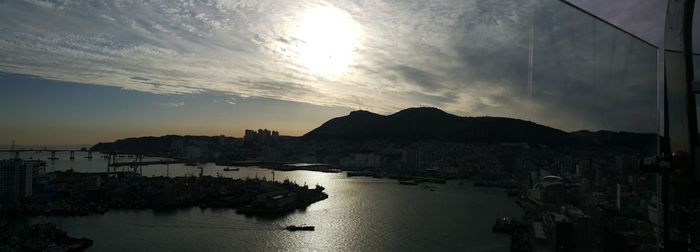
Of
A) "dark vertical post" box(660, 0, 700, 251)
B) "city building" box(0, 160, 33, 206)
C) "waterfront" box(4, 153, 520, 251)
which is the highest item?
"dark vertical post" box(660, 0, 700, 251)

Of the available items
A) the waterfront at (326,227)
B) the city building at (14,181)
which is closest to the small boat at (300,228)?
the waterfront at (326,227)

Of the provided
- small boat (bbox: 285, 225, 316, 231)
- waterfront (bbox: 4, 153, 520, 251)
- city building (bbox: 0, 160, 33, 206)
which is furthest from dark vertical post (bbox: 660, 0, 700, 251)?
city building (bbox: 0, 160, 33, 206)

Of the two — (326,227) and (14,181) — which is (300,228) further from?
(14,181)

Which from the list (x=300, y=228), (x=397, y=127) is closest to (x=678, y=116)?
(x=300, y=228)

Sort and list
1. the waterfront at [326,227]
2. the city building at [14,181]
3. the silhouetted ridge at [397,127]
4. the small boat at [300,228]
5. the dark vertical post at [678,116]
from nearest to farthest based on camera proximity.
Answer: the dark vertical post at [678,116] → the waterfront at [326,227] → the small boat at [300,228] → the city building at [14,181] → the silhouetted ridge at [397,127]

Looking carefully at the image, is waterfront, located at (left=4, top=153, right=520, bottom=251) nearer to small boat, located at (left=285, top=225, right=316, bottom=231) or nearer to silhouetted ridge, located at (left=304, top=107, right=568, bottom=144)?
small boat, located at (left=285, top=225, right=316, bottom=231)

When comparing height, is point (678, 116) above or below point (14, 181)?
above

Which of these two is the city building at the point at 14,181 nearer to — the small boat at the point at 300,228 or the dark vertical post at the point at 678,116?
the small boat at the point at 300,228

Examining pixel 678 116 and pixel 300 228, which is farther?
pixel 300 228

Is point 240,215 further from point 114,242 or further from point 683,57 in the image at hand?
point 683,57
